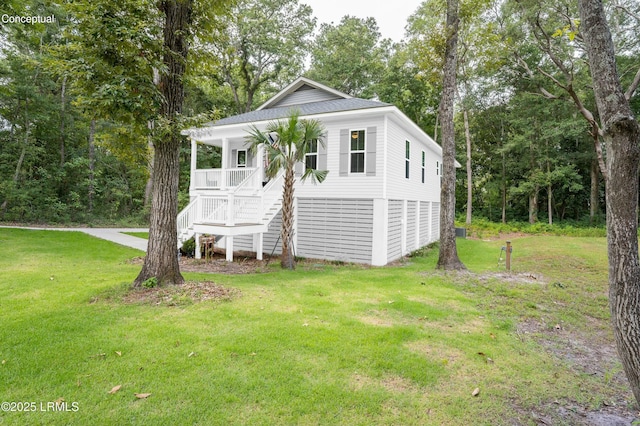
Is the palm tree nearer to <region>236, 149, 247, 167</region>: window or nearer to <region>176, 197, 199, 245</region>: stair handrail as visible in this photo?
<region>176, 197, 199, 245</region>: stair handrail

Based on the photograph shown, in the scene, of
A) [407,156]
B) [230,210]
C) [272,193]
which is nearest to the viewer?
[230,210]

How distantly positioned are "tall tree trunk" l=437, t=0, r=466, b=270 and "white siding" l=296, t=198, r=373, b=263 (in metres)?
2.25

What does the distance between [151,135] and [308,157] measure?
6.44 m

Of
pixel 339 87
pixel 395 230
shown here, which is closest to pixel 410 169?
pixel 395 230

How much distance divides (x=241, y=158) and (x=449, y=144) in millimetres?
8441

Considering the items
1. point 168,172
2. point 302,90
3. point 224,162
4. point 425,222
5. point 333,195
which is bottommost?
point 425,222

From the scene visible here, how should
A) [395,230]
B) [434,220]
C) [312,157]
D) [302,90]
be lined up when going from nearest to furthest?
[312,157]
[395,230]
[302,90]
[434,220]

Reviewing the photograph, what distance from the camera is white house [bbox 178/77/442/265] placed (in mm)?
10312

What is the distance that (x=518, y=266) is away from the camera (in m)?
10.3

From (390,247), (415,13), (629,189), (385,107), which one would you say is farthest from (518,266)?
(415,13)

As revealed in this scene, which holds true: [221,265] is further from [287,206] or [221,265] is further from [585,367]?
[585,367]

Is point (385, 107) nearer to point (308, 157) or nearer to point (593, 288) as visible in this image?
point (308, 157)

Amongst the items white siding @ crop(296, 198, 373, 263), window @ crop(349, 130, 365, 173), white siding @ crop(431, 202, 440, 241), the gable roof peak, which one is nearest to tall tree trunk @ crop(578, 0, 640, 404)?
white siding @ crop(296, 198, 373, 263)

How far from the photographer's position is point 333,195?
10945mm
